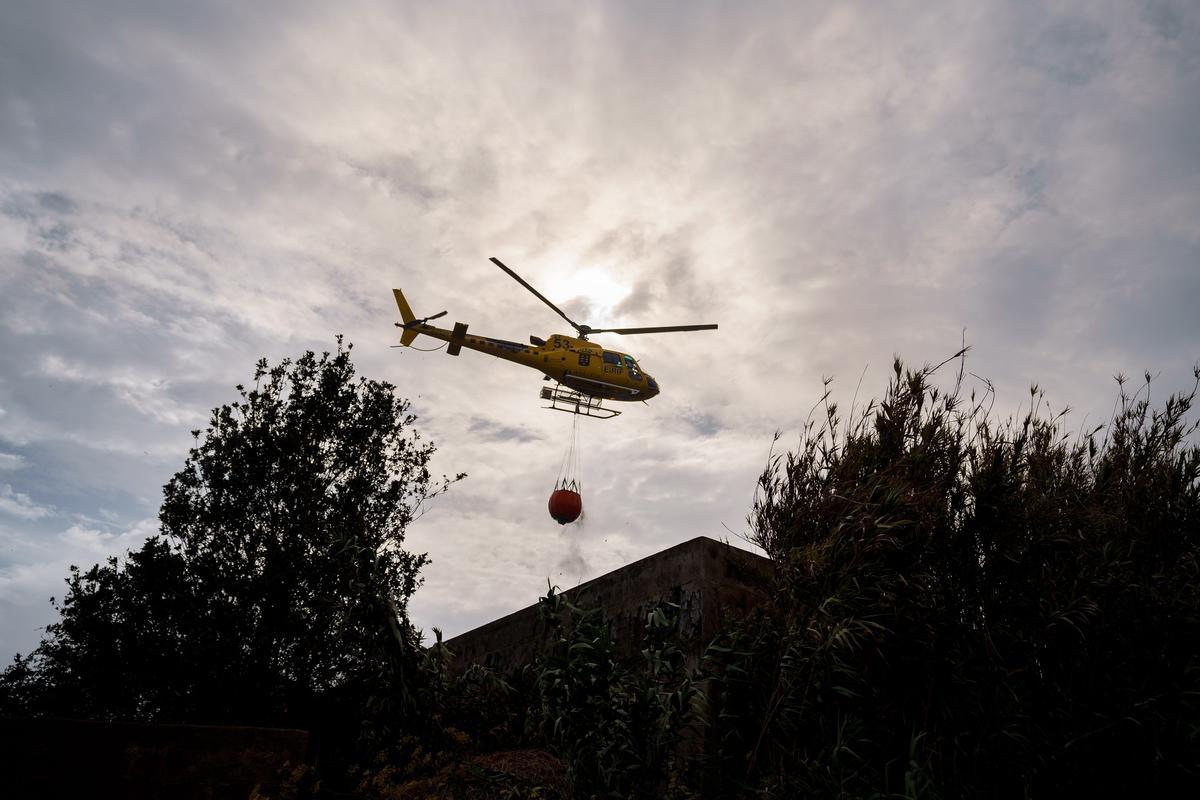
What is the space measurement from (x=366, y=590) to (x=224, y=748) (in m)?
2.74

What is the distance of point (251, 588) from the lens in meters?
12.1

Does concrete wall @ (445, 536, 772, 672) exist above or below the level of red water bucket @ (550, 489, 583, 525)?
below

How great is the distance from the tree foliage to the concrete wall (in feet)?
4.00

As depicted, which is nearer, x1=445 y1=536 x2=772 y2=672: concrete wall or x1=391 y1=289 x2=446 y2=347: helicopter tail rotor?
x1=445 y1=536 x2=772 y2=672: concrete wall

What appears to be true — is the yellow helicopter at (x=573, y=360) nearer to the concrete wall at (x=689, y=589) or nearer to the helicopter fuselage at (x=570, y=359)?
the helicopter fuselage at (x=570, y=359)

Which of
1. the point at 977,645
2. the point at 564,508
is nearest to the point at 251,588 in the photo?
the point at 564,508

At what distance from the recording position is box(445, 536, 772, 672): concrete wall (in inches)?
385

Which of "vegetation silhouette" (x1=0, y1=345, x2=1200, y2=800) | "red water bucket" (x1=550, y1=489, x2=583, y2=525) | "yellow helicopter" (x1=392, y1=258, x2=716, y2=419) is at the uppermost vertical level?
"yellow helicopter" (x1=392, y1=258, x2=716, y2=419)

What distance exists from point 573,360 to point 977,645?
1515 centimetres

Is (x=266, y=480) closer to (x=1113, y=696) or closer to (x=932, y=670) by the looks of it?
(x=932, y=670)

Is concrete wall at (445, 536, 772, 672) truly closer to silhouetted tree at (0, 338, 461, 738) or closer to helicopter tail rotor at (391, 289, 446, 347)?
silhouetted tree at (0, 338, 461, 738)

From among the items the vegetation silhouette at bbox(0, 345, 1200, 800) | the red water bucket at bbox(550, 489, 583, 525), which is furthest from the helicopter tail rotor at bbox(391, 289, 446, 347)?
the vegetation silhouette at bbox(0, 345, 1200, 800)

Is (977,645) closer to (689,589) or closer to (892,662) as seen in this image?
(892,662)

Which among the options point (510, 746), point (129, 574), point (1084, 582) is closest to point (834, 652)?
point (1084, 582)
